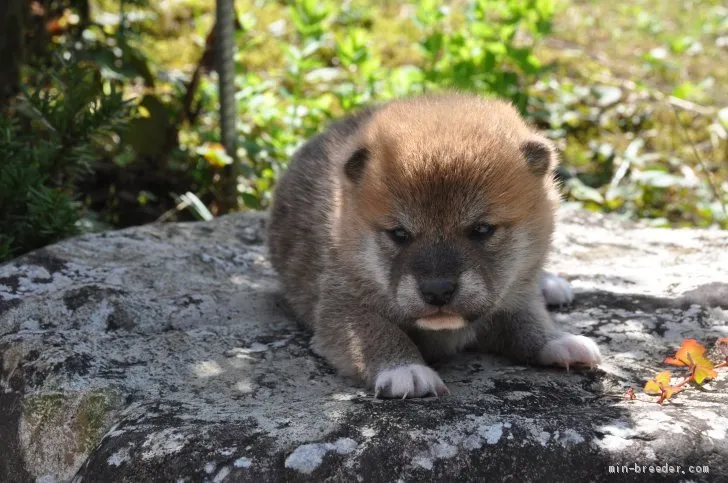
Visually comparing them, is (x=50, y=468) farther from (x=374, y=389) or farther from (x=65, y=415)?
(x=374, y=389)

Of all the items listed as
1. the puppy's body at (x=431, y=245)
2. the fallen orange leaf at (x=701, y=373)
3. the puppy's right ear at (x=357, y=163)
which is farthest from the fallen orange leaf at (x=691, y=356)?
the puppy's right ear at (x=357, y=163)

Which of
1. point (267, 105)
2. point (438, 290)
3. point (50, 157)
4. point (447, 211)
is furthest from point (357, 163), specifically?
point (267, 105)

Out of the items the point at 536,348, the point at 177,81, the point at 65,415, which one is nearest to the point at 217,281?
the point at 65,415

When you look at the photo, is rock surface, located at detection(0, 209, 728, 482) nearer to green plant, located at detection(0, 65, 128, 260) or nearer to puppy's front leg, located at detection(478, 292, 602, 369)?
puppy's front leg, located at detection(478, 292, 602, 369)

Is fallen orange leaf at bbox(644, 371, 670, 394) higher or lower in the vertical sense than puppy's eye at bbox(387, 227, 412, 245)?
lower

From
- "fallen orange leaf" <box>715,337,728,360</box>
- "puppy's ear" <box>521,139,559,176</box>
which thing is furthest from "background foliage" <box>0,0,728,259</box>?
"fallen orange leaf" <box>715,337,728,360</box>

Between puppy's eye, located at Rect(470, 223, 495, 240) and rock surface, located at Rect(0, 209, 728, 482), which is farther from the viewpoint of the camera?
puppy's eye, located at Rect(470, 223, 495, 240)

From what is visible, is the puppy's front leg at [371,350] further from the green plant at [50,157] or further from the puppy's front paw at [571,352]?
Result: the green plant at [50,157]
